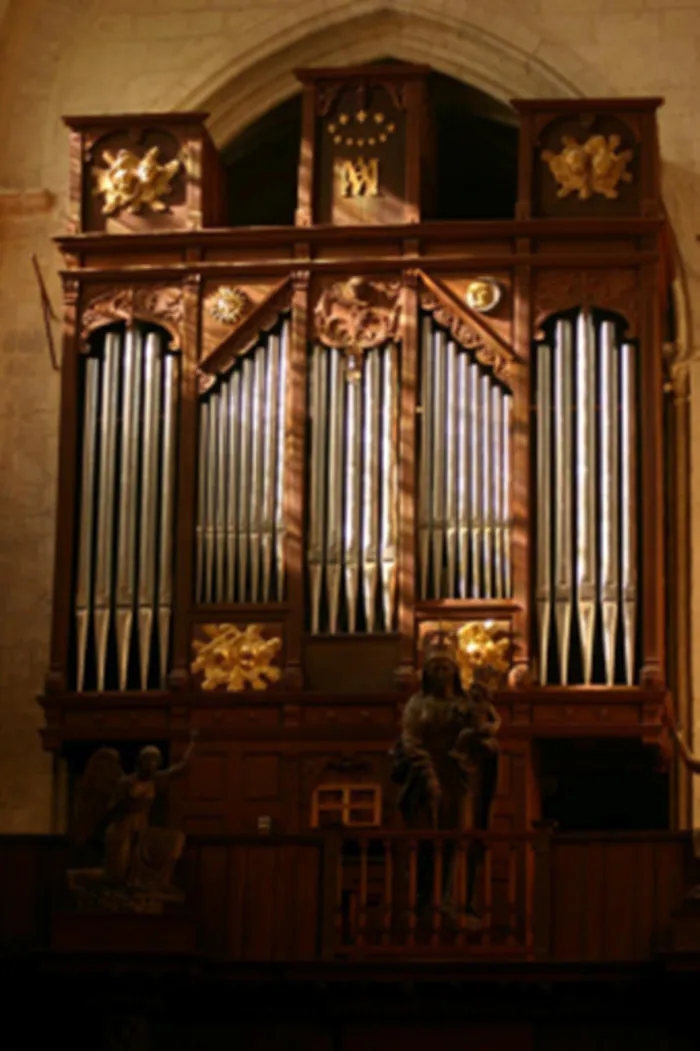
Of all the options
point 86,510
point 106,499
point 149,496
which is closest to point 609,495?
point 149,496

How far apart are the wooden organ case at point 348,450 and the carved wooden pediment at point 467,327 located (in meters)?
0.02

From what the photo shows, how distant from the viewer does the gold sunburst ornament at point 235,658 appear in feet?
89.0

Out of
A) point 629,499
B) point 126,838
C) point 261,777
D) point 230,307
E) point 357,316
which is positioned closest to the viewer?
point 126,838

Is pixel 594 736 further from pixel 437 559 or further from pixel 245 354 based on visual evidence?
pixel 245 354

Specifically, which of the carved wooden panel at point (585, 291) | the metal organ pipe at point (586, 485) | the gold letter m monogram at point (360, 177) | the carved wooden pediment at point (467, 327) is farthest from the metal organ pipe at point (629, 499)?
the gold letter m monogram at point (360, 177)

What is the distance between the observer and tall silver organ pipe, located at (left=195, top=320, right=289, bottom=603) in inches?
1081

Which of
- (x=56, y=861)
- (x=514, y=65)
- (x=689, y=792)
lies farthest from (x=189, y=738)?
(x=514, y=65)

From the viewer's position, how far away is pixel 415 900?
2447cm

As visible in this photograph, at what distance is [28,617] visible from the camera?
28.9 meters

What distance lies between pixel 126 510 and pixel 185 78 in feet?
14.1

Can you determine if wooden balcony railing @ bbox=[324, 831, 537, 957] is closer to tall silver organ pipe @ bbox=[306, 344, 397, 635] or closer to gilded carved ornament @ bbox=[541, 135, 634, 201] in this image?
tall silver organ pipe @ bbox=[306, 344, 397, 635]

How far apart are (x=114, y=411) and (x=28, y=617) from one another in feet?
6.70

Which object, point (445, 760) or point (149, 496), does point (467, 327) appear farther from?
point (445, 760)

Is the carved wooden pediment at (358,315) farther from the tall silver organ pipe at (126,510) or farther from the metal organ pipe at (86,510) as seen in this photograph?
the metal organ pipe at (86,510)
